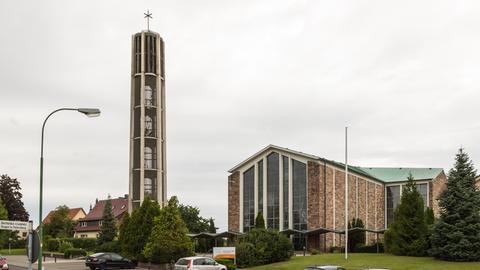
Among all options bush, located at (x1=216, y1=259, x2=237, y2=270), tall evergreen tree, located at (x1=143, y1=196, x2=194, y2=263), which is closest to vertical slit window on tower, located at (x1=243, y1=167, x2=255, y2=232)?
tall evergreen tree, located at (x1=143, y1=196, x2=194, y2=263)

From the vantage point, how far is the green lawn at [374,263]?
42.8 meters

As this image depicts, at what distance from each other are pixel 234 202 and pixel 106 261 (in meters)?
31.4

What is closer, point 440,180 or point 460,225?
point 460,225

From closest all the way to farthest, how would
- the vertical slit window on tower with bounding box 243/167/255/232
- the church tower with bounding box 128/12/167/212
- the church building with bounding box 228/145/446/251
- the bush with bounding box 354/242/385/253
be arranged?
1. the bush with bounding box 354/242/385/253
2. the church building with bounding box 228/145/446/251
3. the church tower with bounding box 128/12/167/212
4. the vertical slit window on tower with bounding box 243/167/255/232

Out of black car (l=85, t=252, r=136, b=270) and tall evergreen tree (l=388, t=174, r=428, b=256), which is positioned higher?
tall evergreen tree (l=388, t=174, r=428, b=256)

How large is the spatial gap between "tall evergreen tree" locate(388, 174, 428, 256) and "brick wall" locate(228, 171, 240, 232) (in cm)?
2824

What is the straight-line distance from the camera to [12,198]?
299ft

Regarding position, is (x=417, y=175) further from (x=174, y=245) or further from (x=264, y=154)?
(x=174, y=245)

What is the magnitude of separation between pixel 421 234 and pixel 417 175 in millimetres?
35370

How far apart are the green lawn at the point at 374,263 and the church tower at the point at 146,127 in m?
26.4

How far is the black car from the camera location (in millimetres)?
48562

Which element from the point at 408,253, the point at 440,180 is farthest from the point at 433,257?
the point at 440,180

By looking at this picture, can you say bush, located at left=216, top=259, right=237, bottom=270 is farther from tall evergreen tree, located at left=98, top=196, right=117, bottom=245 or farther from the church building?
tall evergreen tree, located at left=98, top=196, right=117, bottom=245

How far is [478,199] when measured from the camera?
154 ft
